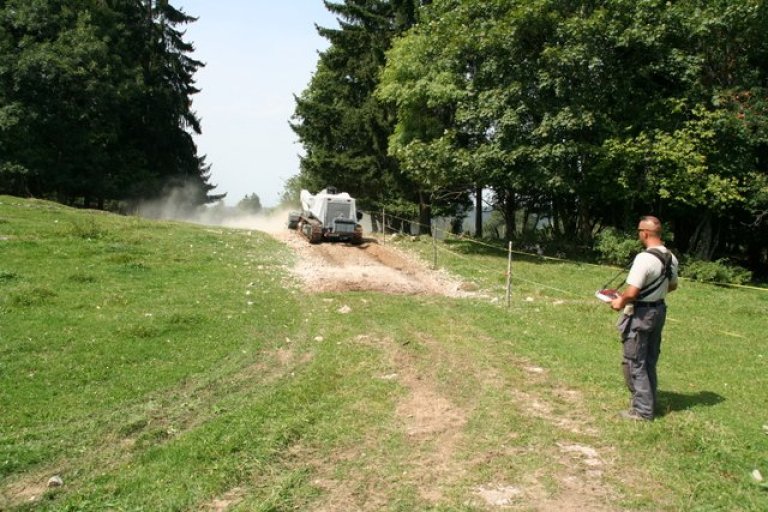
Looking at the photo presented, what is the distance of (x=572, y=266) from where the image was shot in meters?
20.5

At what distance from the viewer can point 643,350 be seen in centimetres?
621

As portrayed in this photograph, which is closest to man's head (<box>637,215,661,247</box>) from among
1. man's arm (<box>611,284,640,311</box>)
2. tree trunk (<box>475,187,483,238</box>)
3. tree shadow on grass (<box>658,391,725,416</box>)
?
man's arm (<box>611,284,640,311</box>)

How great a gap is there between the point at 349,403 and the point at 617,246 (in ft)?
55.2

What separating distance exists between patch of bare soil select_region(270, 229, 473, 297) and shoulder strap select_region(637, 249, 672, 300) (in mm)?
8593

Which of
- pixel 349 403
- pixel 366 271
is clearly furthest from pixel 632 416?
pixel 366 271

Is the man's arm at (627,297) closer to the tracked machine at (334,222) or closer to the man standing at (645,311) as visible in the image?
the man standing at (645,311)

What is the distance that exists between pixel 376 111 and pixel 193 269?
1825 centimetres

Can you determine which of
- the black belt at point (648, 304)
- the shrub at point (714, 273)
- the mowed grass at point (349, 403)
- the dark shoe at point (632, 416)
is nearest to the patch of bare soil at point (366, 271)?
the mowed grass at point (349, 403)

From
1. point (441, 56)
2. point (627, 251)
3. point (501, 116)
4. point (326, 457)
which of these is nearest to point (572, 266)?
point (627, 251)

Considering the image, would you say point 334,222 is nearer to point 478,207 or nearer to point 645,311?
point 478,207

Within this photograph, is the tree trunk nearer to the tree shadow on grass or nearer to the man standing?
the tree shadow on grass

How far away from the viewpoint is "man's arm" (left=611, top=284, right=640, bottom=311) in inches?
238

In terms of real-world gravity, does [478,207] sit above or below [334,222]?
above

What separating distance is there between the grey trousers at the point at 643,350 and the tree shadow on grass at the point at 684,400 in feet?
1.33
